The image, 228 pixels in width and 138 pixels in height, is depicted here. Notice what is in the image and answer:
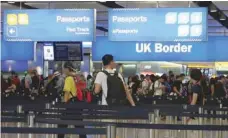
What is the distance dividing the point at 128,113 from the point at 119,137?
0.47 metres

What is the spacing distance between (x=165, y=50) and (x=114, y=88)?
722 centimetres

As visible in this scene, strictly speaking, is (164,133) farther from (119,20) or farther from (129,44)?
(129,44)

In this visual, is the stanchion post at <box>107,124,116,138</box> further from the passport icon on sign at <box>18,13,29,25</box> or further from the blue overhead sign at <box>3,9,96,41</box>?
the passport icon on sign at <box>18,13,29,25</box>

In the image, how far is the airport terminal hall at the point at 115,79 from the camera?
23.4ft

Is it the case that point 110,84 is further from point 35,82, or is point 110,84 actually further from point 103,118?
point 35,82

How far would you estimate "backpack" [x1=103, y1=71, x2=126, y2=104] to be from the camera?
335 inches

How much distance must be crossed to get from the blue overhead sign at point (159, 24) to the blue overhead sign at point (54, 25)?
0.64 m

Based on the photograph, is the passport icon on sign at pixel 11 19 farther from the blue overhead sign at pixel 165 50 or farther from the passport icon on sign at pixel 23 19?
the blue overhead sign at pixel 165 50

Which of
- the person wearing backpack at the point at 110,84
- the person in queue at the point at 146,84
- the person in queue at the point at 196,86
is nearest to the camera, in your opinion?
the person wearing backpack at the point at 110,84

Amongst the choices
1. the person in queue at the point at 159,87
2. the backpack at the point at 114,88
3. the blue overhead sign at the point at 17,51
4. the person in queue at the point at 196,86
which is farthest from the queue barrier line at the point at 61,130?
the person in queue at the point at 159,87

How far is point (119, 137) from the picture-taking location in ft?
25.6

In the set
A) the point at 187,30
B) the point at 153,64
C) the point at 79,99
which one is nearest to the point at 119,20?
the point at 187,30

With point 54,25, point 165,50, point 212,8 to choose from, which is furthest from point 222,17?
point 54,25

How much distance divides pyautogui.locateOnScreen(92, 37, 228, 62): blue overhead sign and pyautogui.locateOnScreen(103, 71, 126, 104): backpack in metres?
6.78
